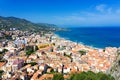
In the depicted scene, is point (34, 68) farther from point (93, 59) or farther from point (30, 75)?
point (93, 59)

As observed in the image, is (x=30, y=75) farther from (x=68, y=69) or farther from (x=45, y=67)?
(x=68, y=69)

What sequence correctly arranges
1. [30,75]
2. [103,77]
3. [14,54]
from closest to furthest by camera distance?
[103,77], [30,75], [14,54]

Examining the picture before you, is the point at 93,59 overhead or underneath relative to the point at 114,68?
underneath

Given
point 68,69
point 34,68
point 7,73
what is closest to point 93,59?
point 68,69

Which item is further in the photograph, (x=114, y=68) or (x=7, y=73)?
(x=7, y=73)

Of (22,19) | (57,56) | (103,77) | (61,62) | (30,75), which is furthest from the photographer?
(22,19)

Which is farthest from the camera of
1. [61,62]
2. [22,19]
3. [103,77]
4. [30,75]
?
[22,19]

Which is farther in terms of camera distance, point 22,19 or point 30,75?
point 22,19

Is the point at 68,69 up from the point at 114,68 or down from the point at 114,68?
down

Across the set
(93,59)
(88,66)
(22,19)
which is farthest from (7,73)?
(22,19)
